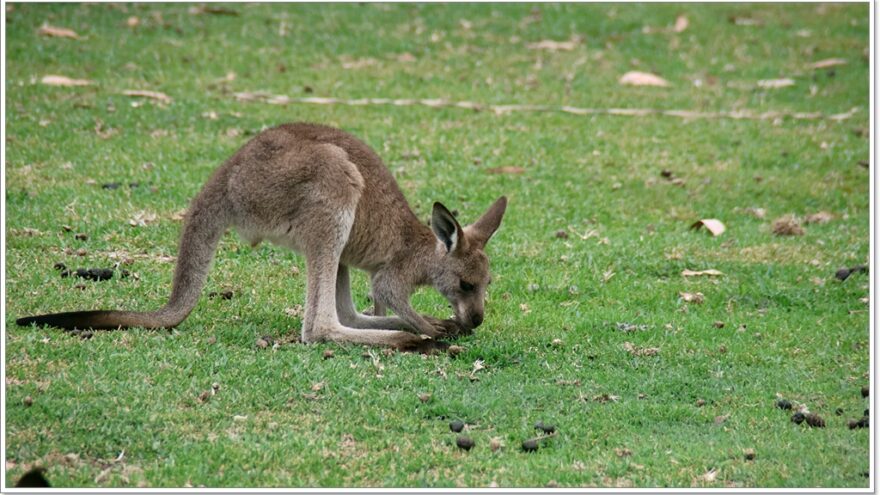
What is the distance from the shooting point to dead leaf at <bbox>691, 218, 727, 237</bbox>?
943 cm

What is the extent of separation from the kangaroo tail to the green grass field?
9 cm

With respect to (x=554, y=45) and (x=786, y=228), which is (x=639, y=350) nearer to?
(x=786, y=228)

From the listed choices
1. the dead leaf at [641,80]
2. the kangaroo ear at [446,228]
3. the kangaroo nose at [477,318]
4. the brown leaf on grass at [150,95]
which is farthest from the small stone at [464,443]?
the dead leaf at [641,80]

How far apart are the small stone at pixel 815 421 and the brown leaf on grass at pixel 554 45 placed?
9.68m

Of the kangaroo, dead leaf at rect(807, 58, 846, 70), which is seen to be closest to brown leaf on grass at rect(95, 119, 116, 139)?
the kangaroo

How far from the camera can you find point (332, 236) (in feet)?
20.9

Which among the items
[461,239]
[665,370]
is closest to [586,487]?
[665,370]

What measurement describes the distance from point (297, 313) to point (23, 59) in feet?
24.1

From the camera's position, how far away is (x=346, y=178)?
21.2 ft

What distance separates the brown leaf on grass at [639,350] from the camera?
21.9ft

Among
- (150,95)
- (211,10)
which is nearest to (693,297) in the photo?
(150,95)

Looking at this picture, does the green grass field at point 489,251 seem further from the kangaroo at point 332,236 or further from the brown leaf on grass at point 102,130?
the kangaroo at point 332,236

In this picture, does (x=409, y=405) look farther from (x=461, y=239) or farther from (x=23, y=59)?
(x=23, y=59)

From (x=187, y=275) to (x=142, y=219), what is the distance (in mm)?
2436
